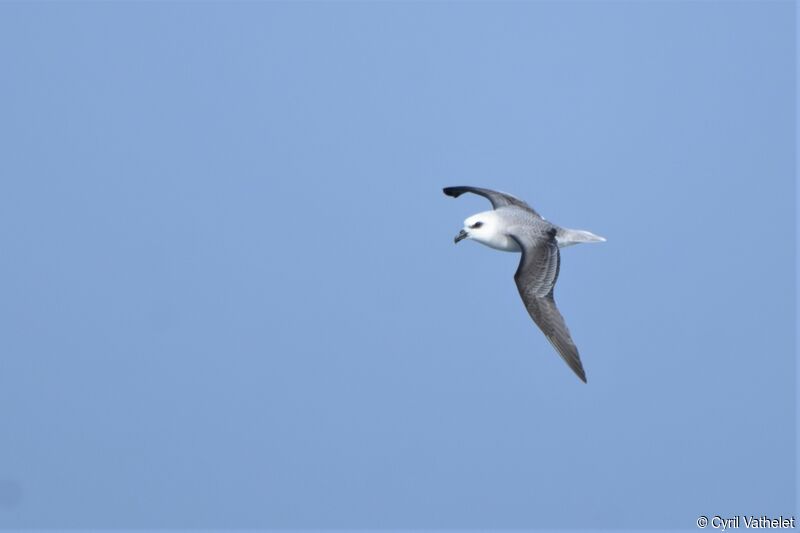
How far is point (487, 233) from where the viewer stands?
27.0 metres

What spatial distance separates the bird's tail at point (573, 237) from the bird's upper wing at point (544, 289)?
0.23m

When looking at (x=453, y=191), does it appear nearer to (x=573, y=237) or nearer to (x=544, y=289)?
(x=573, y=237)

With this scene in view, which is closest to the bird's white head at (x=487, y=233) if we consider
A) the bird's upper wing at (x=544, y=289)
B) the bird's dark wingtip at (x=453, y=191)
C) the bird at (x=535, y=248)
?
the bird at (x=535, y=248)

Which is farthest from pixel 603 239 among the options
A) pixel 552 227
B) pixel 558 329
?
pixel 558 329

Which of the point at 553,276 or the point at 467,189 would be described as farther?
the point at 467,189

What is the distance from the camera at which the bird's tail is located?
26938mm

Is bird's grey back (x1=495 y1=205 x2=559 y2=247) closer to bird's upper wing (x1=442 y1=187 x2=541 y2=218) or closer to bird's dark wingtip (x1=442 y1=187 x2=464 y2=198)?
bird's upper wing (x1=442 y1=187 x2=541 y2=218)

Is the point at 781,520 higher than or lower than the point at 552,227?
lower

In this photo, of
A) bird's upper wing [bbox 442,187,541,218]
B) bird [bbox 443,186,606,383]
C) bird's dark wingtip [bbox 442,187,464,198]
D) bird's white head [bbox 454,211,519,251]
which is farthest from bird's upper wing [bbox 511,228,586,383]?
bird's dark wingtip [bbox 442,187,464,198]

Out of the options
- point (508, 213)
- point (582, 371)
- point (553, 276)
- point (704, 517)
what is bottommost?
point (704, 517)

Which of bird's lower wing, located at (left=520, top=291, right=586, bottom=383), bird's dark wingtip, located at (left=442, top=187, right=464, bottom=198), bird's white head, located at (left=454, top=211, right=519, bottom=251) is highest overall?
bird's dark wingtip, located at (left=442, top=187, right=464, bottom=198)

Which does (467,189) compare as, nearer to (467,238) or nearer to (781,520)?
(467,238)

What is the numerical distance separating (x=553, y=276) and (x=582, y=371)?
211cm

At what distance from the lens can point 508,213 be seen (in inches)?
1090
